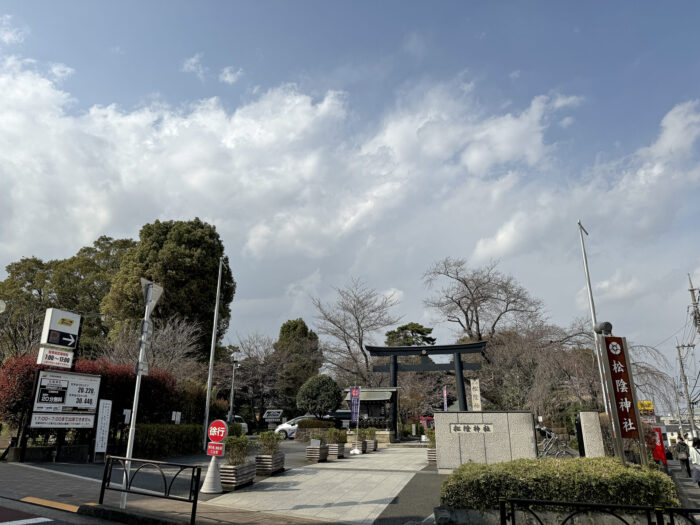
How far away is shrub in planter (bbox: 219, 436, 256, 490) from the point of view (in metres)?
10.0

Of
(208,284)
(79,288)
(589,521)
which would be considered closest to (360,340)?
(208,284)

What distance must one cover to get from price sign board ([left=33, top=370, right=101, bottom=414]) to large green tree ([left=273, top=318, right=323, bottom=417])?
23.7 meters

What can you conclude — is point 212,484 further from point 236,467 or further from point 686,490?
point 686,490

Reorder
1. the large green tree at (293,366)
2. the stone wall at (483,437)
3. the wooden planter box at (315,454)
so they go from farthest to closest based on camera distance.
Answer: the large green tree at (293,366) → the wooden planter box at (315,454) → the stone wall at (483,437)

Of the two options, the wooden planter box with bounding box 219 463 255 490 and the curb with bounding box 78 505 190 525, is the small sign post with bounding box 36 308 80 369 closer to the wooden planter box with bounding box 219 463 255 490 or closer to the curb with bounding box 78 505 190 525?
the wooden planter box with bounding box 219 463 255 490

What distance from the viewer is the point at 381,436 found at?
82.6 feet

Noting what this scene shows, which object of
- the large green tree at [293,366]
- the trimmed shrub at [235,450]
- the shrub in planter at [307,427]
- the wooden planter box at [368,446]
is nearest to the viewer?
the trimmed shrub at [235,450]

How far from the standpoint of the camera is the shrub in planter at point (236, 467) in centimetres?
1005

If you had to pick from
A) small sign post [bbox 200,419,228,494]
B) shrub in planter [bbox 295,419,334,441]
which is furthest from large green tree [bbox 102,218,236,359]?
small sign post [bbox 200,419,228,494]

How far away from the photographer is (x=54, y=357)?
13766 millimetres

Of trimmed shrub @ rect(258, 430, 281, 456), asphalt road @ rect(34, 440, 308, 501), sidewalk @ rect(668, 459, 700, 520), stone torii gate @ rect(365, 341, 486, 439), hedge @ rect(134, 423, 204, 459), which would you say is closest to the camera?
sidewalk @ rect(668, 459, 700, 520)

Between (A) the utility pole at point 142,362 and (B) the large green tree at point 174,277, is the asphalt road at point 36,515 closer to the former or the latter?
(A) the utility pole at point 142,362

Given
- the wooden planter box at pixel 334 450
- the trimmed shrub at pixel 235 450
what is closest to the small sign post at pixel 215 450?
the trimmed shrub at pixel 235 450

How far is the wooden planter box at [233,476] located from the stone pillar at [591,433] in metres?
8.86
